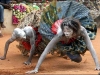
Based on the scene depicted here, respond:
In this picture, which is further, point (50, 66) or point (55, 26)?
point (50, 66)

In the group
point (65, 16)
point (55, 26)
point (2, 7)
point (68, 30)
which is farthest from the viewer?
point (2, 7)

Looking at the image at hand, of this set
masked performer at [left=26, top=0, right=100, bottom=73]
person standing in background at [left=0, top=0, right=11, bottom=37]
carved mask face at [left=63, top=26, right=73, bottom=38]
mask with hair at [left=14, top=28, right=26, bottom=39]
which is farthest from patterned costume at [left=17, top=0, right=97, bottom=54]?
person standing in background at [left=0, top=0, right=11, bottom=37]

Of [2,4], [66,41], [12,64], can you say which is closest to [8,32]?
[2,4]

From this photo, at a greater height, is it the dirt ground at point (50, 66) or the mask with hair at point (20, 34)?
the mask with hair at point (20, 34)

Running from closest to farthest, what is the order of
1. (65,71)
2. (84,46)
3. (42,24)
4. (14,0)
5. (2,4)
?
(65,71) < (84,46) < (42,24) < (2,4) < (14,0)

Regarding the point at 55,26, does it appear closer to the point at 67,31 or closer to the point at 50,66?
the point at 67,31

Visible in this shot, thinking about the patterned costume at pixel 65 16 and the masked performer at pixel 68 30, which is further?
the patterned costume at pixel 65 16

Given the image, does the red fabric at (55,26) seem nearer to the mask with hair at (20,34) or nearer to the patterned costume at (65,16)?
the patterned costume at (65,16)

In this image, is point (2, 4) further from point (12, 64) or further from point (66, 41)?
point (66, 41)

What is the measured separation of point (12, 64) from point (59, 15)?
1.39 metres

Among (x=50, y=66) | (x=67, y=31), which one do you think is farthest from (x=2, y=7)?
(x=67, y=31)

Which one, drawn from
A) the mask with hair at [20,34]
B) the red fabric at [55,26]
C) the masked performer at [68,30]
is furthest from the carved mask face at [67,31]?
the mask with hair at [20,34]

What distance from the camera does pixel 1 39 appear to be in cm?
968

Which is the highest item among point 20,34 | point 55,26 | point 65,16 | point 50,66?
point 65,16
